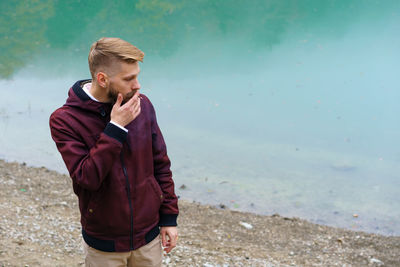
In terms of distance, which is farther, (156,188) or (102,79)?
(156,188)

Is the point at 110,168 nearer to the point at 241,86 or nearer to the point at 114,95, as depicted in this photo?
the point at 114,95

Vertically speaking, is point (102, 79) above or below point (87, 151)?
above

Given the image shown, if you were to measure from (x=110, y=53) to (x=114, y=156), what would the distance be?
17.8 inches

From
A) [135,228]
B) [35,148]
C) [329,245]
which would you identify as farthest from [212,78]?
[135,228]

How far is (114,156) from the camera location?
76.1 inches

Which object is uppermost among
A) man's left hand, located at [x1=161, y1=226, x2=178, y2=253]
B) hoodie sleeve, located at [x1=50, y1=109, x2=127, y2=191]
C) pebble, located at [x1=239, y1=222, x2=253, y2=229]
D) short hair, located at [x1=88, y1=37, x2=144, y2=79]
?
short hair, located at [x1=88, y1=37, x2=144, y2=79]

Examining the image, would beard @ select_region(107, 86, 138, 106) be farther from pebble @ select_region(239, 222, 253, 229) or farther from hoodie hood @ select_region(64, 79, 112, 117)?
pebble @ select_region(239, 222, 253, 229)

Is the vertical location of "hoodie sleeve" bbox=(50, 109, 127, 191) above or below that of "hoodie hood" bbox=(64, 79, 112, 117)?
below

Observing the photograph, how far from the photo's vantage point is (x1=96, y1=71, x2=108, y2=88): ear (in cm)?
199

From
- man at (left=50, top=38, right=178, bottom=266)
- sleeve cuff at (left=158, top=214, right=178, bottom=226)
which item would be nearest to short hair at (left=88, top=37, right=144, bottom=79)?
man at (left=50, top=38, right=178, bottom=266)

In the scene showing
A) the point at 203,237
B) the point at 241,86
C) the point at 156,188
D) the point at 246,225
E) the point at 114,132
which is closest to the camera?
the point at 114,132

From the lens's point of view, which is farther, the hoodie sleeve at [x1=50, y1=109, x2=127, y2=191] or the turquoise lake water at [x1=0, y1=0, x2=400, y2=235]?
the turquoise lake water at [x1=0, y1=0, x2=400, y2=235]

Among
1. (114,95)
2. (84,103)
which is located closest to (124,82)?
(114,95)

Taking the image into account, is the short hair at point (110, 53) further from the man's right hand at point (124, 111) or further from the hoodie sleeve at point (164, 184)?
the hoodie sleeve at point (164, 184)
